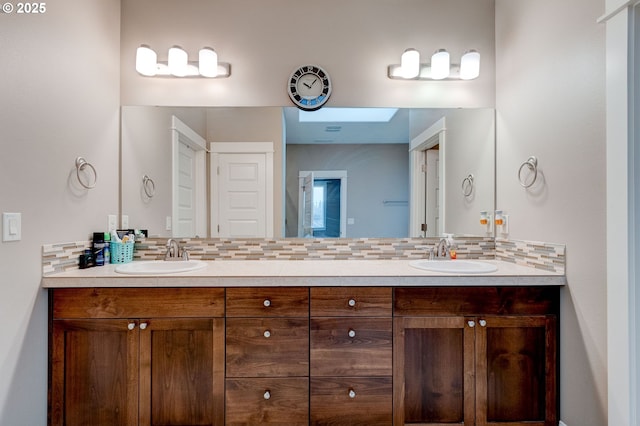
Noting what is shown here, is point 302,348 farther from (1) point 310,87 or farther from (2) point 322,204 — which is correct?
(1) point 310,87

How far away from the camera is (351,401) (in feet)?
5.10

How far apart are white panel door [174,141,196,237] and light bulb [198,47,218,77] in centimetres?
48

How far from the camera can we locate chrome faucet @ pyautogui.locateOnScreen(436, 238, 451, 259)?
6.75ft

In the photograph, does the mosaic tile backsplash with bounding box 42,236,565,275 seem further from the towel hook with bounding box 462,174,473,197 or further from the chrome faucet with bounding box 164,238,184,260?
the towel hook with bounding box 462,174,473,197

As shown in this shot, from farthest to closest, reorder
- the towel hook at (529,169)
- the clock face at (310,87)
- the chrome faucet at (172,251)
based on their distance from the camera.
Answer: the clock face at (310,87) < the chrome faucet at (172,251) < the towel hook at (529,169)

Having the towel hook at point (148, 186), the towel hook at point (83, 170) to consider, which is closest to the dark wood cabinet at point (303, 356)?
the towel hook at point (83, 170)

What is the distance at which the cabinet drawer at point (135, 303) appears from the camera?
5.04ft

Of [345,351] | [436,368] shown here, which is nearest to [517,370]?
[436,368]

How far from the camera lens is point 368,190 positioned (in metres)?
2.19

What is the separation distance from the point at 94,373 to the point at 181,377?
410 mm

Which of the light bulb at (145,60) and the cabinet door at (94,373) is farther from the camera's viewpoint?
the light bulb at (145,60)

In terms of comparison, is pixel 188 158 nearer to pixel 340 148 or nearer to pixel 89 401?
pixel 340 148

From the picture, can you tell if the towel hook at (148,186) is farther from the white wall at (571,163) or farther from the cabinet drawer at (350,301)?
the white wall at (571,163)

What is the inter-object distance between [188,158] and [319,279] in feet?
4.04
